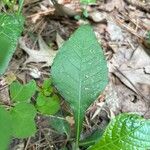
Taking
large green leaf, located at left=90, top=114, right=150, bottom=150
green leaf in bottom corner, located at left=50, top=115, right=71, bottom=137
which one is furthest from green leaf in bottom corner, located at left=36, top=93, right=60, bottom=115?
large green leaf, located at left=90, top=114, right=150, bottom=150

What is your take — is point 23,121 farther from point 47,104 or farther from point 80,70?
point 80,70

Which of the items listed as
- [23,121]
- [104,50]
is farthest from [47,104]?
[104,50]

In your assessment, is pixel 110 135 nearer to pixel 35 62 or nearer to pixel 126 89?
pixel 126 89

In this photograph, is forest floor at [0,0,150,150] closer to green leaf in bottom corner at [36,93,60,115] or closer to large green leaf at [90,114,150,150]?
green leaf in bottom corner at [36,93,60,115]

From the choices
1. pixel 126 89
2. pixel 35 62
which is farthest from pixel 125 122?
pixel 35 62

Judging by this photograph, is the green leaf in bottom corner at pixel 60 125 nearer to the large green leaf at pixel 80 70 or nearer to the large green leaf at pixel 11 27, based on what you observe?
the large green leaf at pixel 80 70
